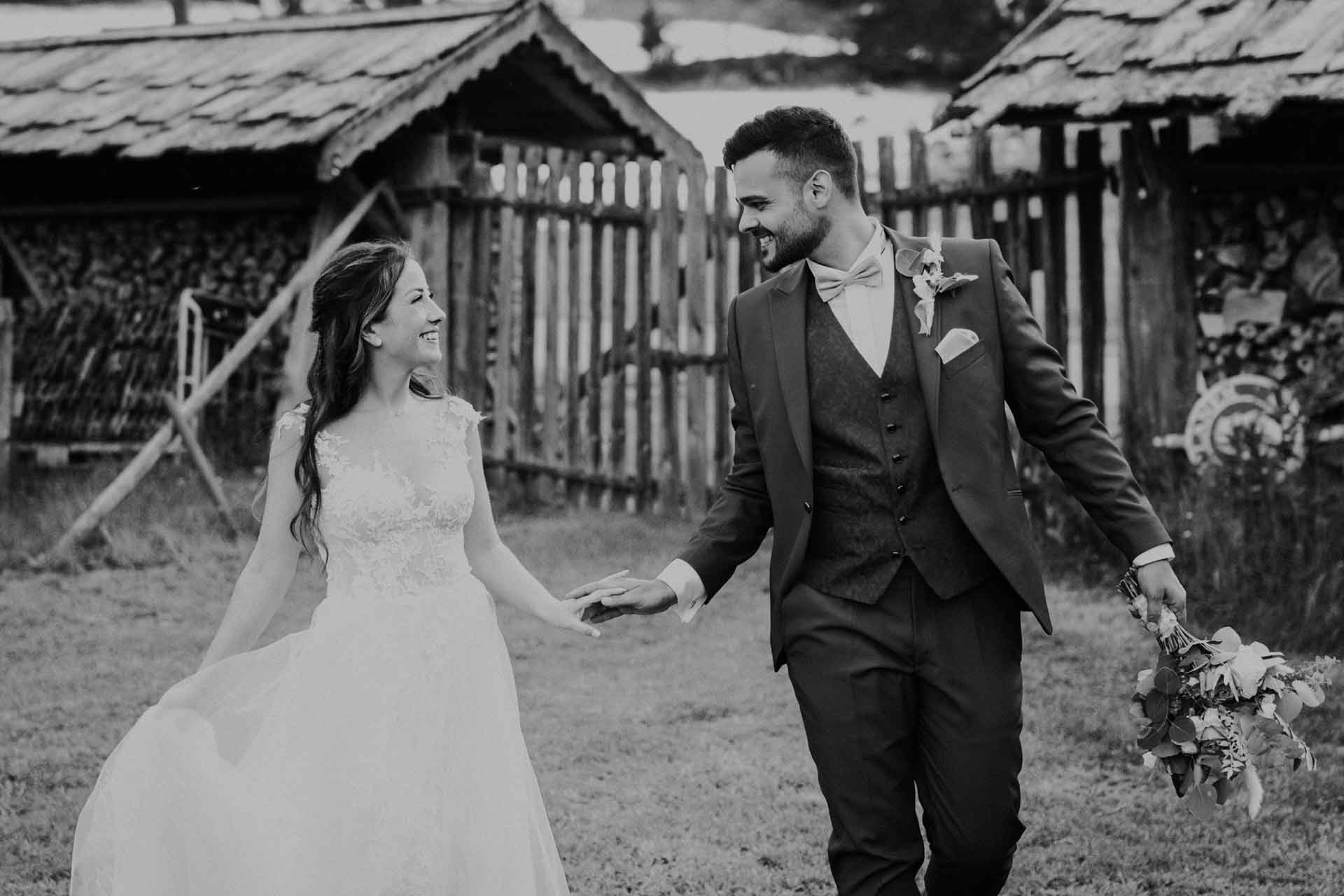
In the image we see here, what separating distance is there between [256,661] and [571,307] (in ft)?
21.2

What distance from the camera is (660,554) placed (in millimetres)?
9016

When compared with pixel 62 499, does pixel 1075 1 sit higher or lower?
higher

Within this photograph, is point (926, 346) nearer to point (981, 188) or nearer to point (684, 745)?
point (684, 745)

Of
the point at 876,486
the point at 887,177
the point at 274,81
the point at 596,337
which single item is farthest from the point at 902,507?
the point at 274,81

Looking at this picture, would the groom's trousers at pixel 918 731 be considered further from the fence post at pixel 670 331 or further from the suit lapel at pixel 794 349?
the fence post at pixel 670 331

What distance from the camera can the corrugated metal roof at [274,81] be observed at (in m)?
10.1

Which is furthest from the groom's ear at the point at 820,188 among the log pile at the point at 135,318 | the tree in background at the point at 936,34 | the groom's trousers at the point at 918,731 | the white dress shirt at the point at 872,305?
the tree in background at the point at 936,34

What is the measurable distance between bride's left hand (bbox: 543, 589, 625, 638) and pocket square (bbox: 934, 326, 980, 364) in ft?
3.37

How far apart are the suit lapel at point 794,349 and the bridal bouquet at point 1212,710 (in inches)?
32.6

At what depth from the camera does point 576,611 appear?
429 centimetres

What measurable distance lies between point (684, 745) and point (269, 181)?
6360 mm

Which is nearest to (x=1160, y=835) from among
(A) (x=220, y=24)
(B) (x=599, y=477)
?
(B) (x=599, y=477)

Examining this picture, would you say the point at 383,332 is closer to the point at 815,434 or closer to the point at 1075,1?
the point at 815,434

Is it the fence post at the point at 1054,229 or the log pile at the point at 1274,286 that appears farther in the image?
the fence post at the point at 1054,229
